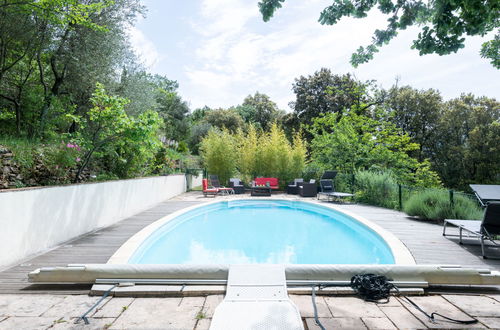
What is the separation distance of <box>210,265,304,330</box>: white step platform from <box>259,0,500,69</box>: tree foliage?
244 cm

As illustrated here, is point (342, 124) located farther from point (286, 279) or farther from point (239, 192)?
point (286, 279)

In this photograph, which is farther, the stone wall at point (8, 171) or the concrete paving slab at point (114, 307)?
the stone wall at point (8, 171)

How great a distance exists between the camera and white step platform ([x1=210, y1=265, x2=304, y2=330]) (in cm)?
199

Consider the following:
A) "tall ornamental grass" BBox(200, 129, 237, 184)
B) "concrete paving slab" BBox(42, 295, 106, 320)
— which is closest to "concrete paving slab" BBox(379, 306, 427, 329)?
"concrete paving slab" BBox(42, 295, 106, 320)

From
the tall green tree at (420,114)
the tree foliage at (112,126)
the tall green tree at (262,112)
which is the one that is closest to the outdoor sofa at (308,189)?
the tree foliage at (112,126)

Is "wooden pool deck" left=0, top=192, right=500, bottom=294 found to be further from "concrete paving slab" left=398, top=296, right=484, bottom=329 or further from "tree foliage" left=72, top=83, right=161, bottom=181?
"tree foliage" left=72, top=83, right=161, bottom=181

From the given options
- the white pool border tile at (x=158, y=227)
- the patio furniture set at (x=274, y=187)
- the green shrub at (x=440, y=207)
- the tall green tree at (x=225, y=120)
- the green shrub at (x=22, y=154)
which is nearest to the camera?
the white pool border tile at (x=158, y=227)

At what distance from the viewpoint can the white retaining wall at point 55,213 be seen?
10.6ft

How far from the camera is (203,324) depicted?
2.02 m

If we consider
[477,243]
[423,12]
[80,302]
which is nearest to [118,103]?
[80,302]

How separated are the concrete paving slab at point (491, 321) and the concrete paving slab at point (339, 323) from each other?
0.96 metres

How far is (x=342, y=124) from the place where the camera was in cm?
1291

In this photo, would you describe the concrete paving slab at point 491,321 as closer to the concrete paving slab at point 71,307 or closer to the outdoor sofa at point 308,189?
the concrete paving slab at point 71,307

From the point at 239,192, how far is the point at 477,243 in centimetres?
887
